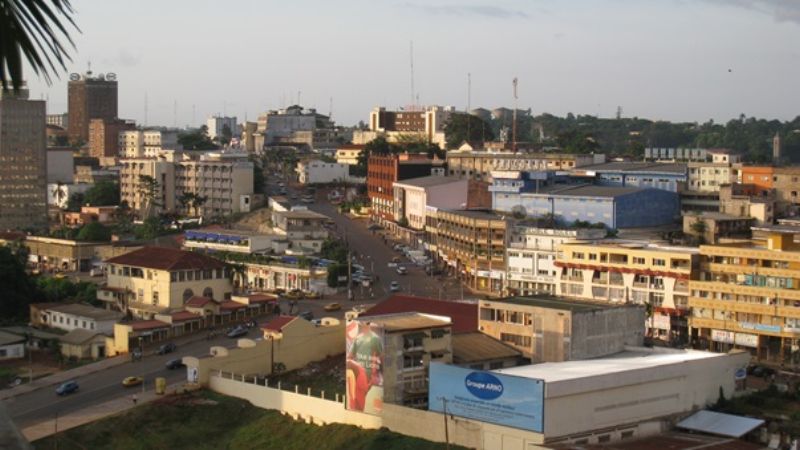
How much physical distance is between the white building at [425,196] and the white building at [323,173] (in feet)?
26.2

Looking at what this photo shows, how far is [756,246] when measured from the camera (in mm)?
18500

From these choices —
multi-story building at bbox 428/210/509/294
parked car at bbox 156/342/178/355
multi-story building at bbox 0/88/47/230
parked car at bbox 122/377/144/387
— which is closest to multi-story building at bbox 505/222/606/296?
multi-story building at bbox 428/210/509/294

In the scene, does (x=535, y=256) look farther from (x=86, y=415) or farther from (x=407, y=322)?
(x=86, y=415)

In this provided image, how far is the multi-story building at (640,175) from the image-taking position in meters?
27.6

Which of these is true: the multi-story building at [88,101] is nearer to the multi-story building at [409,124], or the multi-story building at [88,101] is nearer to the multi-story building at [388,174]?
the multi-story building at [409,124]

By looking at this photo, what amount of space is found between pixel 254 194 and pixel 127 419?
19.7 meters

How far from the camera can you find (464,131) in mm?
44062

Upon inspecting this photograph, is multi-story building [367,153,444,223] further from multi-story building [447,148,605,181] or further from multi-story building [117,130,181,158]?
multi-story building [117,130,181,158]

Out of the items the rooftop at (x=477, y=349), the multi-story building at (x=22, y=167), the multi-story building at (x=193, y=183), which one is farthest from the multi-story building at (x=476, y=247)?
the multi-story building at (x=22, y=167)

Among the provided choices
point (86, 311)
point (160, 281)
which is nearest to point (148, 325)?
point (86, 311)

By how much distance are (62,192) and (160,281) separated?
1748 cm

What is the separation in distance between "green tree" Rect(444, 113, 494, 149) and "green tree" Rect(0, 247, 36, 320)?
24.0 meters

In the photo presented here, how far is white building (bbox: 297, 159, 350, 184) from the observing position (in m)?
37.8

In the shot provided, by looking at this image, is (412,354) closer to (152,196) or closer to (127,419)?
(127,419)
